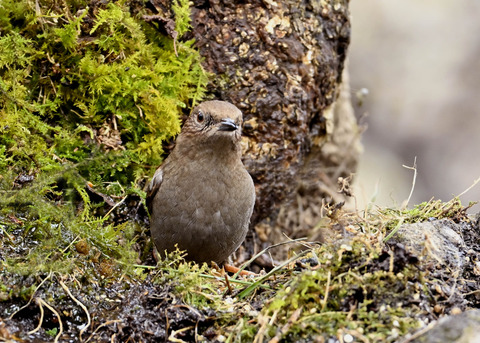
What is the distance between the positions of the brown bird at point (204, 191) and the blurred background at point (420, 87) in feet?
27.3

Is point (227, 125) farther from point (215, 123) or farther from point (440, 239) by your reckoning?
point (440, 239)

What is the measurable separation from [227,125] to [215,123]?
6.2 inches

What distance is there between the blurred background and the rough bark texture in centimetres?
678

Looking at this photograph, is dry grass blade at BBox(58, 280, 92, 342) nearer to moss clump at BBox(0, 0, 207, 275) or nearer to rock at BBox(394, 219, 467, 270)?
moss clump at BBox(0, 0, 207, 275)

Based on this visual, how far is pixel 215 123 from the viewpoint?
5086 mm

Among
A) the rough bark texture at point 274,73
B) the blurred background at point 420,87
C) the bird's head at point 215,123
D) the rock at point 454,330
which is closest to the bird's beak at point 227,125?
the bird's head at point 215,123

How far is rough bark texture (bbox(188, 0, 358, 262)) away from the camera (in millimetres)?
5789

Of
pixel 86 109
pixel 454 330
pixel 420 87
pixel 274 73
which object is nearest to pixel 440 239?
pixel 454 330

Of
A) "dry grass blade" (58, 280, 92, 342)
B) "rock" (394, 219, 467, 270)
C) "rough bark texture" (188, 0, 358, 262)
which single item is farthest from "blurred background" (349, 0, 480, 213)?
"dry grass blade" (58, 280, 92, 342)

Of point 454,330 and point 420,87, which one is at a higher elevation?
point 454,330

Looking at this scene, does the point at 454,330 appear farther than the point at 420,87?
No

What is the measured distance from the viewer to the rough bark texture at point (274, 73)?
579 cm

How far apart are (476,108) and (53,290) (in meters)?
12.4

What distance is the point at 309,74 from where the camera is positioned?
20.1ft
